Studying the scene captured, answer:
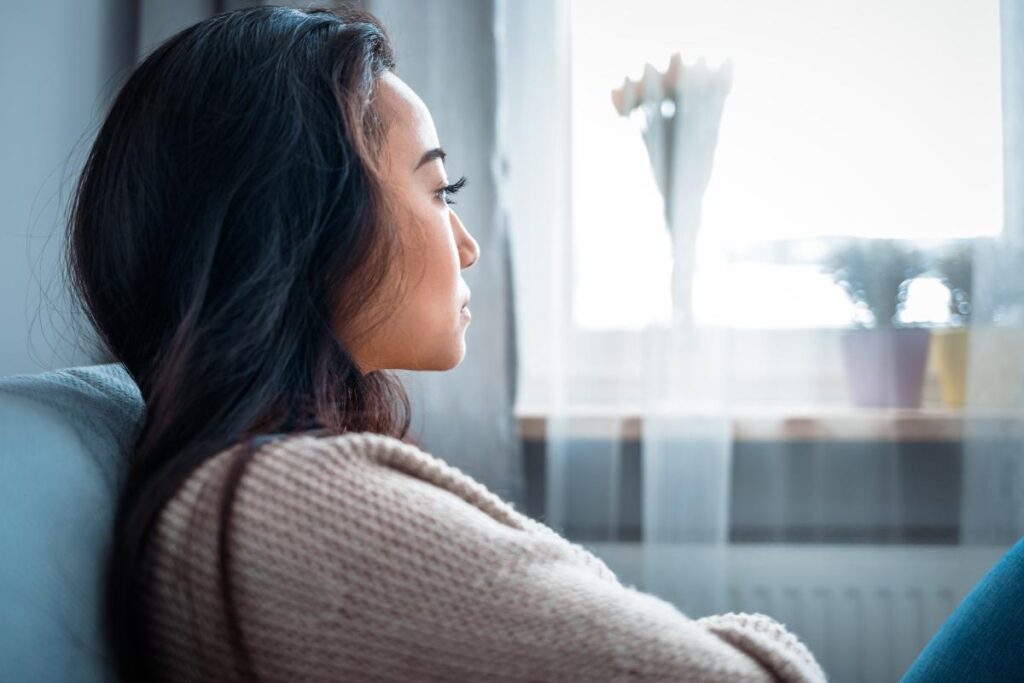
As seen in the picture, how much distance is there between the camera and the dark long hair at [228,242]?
557mm

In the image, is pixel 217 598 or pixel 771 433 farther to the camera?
pixel 771 433

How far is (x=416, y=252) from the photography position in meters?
0.72

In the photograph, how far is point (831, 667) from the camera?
1472mm

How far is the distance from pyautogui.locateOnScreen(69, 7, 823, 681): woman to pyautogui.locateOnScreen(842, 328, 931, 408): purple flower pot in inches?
37.0

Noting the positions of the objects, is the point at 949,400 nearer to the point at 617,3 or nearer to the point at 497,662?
the point at 617,3

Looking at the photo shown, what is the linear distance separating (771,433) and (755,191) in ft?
1.25

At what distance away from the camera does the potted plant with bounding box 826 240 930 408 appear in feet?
4.91

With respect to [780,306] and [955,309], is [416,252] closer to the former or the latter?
[780,306]

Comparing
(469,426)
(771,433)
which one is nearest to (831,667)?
(771,433)

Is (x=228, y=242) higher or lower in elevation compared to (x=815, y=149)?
lower

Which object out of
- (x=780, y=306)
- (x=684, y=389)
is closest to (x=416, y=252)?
(x=684, y=389)

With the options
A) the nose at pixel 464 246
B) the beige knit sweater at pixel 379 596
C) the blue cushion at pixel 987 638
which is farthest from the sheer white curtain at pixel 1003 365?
the beige knit sweater at pixel 379 596

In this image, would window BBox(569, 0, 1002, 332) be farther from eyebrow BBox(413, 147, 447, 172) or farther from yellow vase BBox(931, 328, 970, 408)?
eyebrow BBox(413, 147, 447, 172)

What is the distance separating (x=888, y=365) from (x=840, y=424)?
0.12 m
